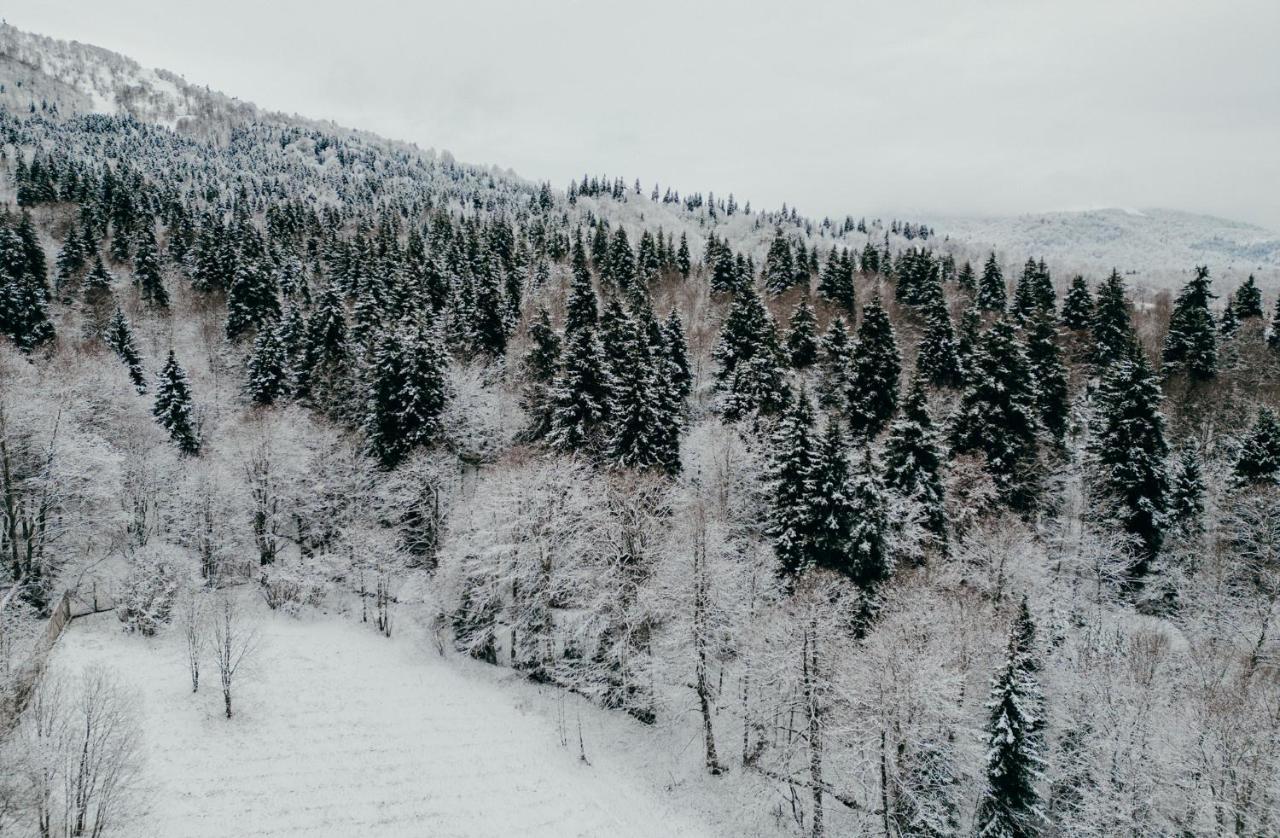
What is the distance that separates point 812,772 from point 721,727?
25.2 feet

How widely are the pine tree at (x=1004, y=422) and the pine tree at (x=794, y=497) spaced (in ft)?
42.1

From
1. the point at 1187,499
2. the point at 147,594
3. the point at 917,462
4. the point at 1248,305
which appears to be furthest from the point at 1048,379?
the point at 147,594

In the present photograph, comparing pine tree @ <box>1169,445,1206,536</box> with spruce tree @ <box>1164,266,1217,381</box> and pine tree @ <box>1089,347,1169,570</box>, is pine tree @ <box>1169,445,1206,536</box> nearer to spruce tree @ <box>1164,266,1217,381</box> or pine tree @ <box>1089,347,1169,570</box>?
pine tree @ <box>1089,347,1169,570</box>

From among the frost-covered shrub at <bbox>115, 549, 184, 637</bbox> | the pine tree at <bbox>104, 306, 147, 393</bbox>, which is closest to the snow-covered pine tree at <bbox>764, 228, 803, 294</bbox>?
the pine tree at <bbox>104, 306, 147, 393</bbox>

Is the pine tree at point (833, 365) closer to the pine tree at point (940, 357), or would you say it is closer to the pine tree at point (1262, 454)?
the pine tree at point (940, 357)

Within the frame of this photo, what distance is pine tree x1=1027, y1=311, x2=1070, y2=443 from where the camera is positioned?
4994 cm

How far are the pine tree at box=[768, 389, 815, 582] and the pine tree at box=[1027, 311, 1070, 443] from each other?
2174 centimetres

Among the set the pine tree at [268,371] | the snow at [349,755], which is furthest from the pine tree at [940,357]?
the pine tree at [268,371]

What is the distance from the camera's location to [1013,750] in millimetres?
23078

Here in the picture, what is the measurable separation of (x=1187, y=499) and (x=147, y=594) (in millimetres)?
61638

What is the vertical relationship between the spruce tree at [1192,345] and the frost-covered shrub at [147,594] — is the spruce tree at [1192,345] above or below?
above

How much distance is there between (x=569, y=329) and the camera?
2395 inches

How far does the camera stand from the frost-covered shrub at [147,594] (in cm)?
3281

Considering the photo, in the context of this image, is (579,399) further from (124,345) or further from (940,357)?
(124,345)
